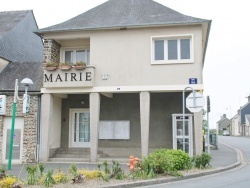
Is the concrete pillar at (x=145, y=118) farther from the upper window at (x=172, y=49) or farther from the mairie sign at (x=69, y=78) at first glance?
the mairie sign at (x=69, y=78)

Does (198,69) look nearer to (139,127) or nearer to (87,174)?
(139,127)

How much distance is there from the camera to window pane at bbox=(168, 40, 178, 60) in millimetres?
17953

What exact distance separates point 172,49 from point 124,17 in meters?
3.16

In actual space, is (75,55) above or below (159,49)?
above

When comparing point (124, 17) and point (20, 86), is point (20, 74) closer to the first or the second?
point (20, 86)

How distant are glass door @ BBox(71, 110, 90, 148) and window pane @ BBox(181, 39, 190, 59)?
646cm

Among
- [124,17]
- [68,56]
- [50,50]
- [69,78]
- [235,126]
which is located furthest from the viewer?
[235,126]

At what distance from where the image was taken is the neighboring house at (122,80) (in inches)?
698

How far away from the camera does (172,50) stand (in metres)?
18.1

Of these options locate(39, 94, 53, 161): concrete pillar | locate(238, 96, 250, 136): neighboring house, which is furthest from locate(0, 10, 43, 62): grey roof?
locate(238, 96, 250, 136): neighboring house

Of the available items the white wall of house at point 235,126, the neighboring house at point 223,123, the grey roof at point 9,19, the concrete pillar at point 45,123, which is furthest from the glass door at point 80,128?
the neighboring house at point 223,123

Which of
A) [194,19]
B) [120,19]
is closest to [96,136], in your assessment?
[120,19]

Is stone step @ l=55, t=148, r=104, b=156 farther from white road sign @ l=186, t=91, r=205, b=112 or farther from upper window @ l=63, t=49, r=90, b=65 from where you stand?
white road sign @ l=186, t=91, r=205, b=112

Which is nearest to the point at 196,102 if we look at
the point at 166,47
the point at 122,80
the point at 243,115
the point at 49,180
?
the point at 166,47
